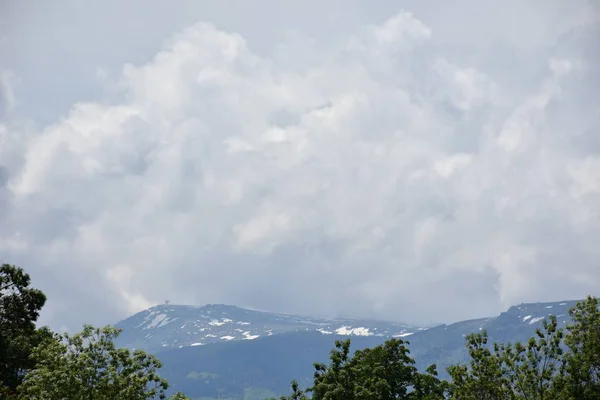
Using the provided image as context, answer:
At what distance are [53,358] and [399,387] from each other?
49027 mm

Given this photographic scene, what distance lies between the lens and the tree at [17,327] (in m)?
90.6

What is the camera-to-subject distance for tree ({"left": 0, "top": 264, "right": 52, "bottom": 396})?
90625 mm

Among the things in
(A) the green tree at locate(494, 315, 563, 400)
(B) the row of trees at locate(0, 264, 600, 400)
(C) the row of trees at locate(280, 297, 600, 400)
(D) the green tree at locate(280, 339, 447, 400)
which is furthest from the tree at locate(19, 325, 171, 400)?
(A) the green tree at locate(494, 315, 563, 400)

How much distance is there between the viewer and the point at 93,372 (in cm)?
5228

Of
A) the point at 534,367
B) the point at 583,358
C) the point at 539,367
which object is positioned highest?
the point at 583,358

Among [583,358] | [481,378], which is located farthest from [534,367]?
[583,358]

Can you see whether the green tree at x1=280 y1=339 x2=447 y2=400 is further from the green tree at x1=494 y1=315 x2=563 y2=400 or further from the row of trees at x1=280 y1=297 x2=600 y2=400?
the green tree at x1=494 y1=315 x2=563 y2=400

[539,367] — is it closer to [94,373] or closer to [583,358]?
[583,358]

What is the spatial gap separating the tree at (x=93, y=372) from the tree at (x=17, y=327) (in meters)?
38.9

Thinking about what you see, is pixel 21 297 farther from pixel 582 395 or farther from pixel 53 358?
pixel 582 395

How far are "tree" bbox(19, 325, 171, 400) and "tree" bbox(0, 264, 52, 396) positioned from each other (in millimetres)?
38941

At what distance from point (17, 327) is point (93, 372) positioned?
52596 millimetres

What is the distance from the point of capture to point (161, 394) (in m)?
52.7

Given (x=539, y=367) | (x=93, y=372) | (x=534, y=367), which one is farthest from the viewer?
(x=539, y=367)
